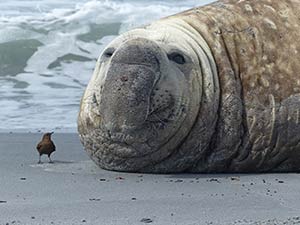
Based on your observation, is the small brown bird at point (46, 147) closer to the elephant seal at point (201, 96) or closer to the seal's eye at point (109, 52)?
the elephant seal at point (201, 96)

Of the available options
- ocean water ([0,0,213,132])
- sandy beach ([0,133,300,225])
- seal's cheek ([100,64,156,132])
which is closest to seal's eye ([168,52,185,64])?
seal's cheek ([100,64,156,132])

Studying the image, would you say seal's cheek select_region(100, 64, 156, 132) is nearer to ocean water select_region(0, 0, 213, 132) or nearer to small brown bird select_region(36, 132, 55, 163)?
small brown bird select_region(36, 132, 55, 163)

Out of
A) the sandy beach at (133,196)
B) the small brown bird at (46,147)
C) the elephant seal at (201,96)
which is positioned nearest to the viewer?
the sandy beach at (133,196)

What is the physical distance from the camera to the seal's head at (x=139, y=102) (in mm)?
6344

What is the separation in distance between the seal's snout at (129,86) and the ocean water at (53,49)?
258cm

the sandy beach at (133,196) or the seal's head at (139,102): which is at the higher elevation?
the seal's head at (139,102)

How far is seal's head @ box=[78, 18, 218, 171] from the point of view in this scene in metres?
6.34

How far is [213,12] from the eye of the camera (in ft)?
23.2

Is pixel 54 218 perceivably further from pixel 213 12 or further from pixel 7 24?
pixel 7 24

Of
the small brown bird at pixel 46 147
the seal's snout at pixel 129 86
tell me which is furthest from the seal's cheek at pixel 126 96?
the small brown bird at pixel 46 147

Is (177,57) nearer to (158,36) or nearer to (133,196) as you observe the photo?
(158,36)

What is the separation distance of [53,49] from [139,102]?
8.59m

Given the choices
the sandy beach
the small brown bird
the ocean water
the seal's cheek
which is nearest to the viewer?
the sandy beach

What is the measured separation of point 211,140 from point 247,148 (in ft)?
0.79
